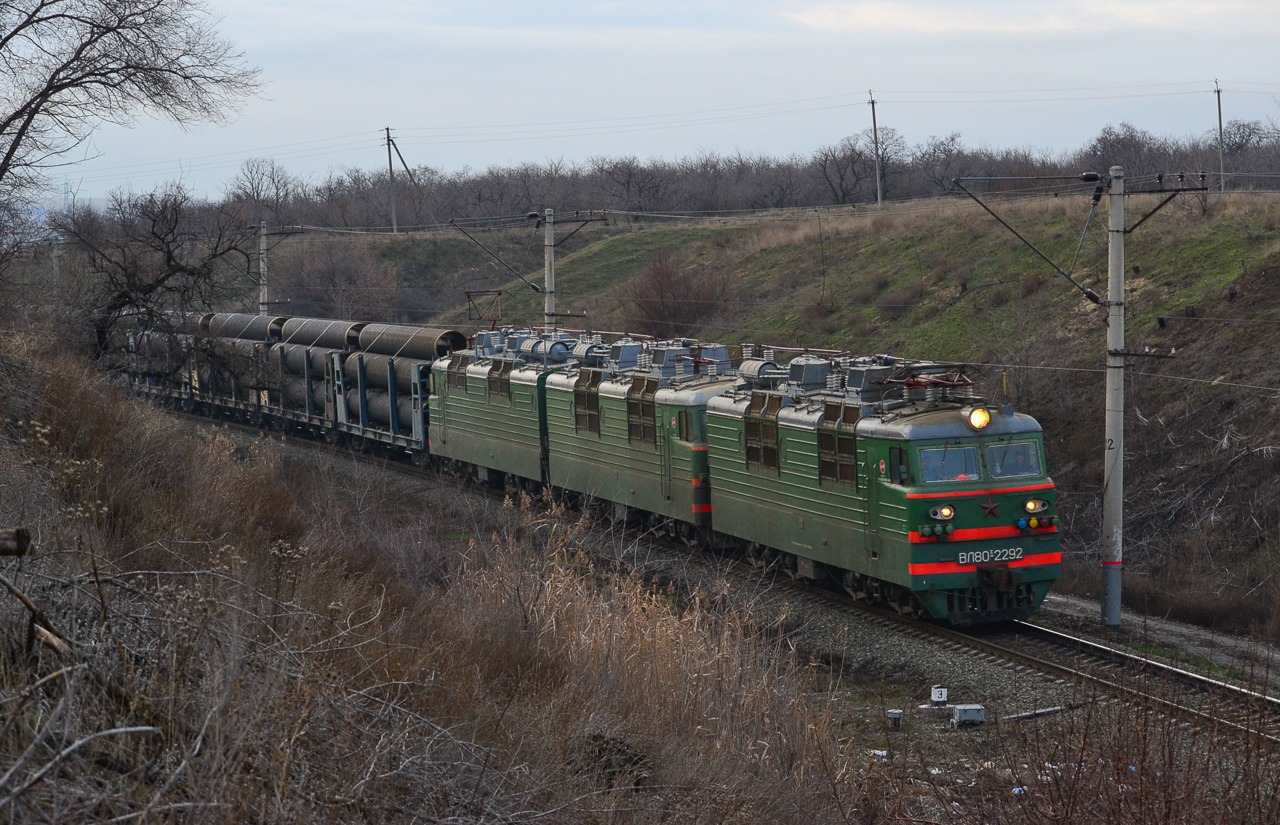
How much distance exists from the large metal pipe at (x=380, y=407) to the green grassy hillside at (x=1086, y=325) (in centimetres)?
1432

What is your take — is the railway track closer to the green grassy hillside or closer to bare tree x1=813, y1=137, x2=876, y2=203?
the green grassy hillside

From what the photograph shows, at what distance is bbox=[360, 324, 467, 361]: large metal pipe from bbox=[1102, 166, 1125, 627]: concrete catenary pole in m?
17.5

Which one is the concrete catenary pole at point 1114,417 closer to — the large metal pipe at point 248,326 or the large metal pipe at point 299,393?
the large metal pipe at point 299,393

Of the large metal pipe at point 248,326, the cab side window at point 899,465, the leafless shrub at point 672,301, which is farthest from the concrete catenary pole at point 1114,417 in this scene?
the leafless shrub at point 672,301

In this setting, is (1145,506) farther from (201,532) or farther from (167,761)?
(167,761)

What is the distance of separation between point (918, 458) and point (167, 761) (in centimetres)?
1142

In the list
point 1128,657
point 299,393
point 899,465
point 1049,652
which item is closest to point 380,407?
point 299,393

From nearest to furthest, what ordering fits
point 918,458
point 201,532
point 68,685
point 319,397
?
point 68,685, point 201,532, point 918,458, point 319,397

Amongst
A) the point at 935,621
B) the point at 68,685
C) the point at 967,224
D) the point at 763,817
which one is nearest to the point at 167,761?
the point at 68,685

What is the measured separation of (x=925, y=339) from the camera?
35219mm

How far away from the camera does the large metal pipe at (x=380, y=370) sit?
29.8 metres

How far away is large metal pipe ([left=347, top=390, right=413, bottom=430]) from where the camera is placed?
30.5 metres

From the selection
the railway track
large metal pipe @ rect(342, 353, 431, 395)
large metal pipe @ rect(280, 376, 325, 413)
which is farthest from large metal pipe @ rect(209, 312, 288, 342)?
the railway track

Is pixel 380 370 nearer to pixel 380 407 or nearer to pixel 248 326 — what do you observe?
pixel 380 407
